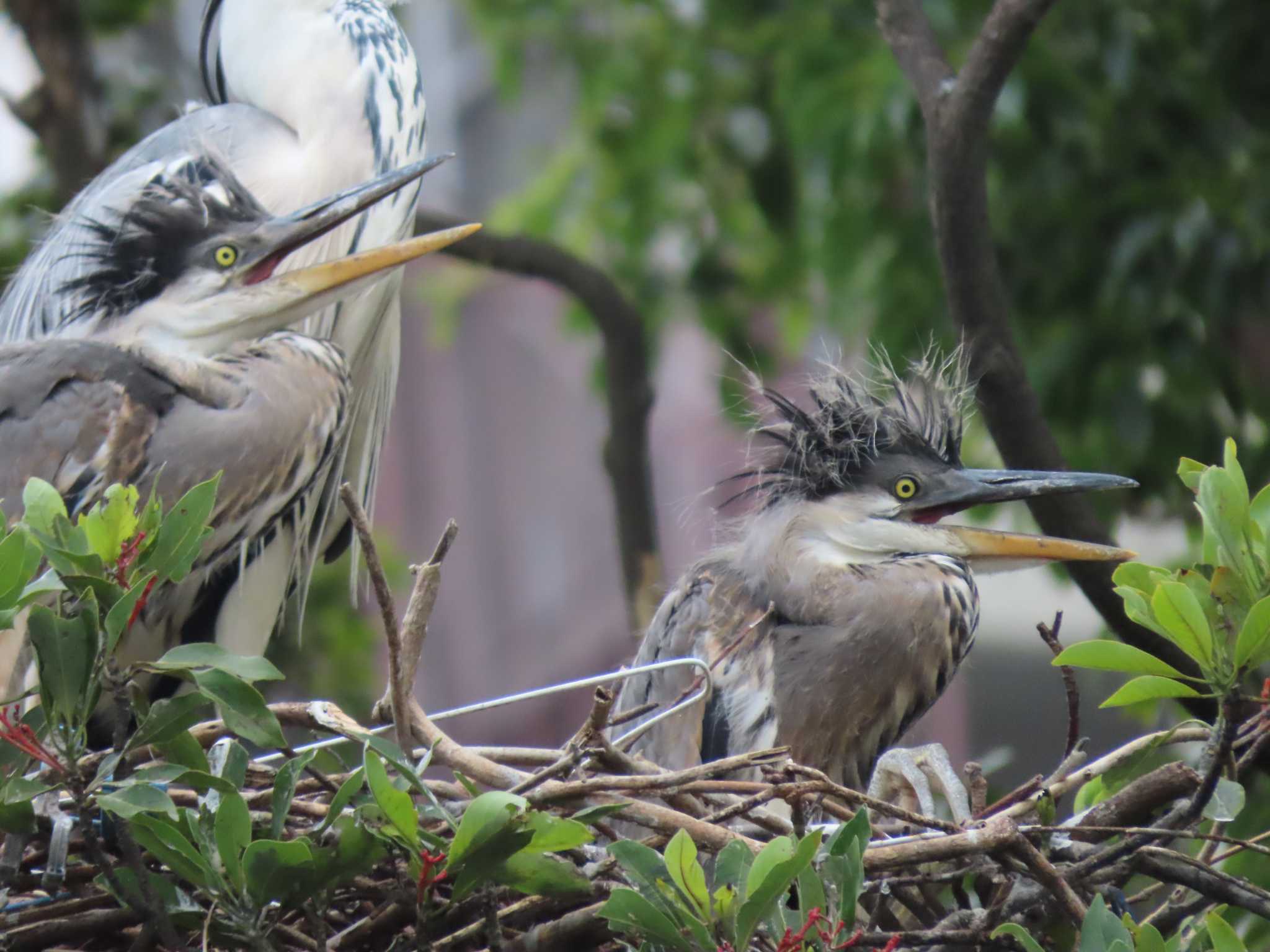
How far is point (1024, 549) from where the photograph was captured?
247 centimetres

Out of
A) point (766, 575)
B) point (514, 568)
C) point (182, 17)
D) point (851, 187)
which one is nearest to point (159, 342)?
point (766, 575)

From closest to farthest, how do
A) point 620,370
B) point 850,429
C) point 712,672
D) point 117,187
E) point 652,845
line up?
point 652,845 → point 712,672 → point 850,429 → point 117,187 → point 620,370

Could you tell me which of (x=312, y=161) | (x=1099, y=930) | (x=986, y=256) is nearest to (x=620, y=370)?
(x=312, y=161)

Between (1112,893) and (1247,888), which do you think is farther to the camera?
(1112,893)

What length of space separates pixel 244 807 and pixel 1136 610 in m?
0.84

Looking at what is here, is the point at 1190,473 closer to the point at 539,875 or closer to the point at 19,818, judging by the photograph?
the point at 539,875

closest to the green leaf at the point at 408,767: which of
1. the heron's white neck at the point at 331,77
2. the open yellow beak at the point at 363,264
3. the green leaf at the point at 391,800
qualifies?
the green leaf at the point at 391,800

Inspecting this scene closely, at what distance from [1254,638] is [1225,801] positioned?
0.56 ft

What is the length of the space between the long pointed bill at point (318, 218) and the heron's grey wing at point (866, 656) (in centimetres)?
89

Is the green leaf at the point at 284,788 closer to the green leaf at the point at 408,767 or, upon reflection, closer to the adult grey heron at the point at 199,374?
the green leaf at the point at 408,767

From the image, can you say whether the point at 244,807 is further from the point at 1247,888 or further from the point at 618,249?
the point at 618,249

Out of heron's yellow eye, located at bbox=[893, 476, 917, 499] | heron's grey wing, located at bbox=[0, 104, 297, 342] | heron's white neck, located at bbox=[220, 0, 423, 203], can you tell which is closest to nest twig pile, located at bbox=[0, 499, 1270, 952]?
heron's yellow eye, located at bbox=[893, 476, 917, 499]

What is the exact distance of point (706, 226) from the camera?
4.70m

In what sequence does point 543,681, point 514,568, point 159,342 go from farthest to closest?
point 514,568, point 543,681, point 159,342
